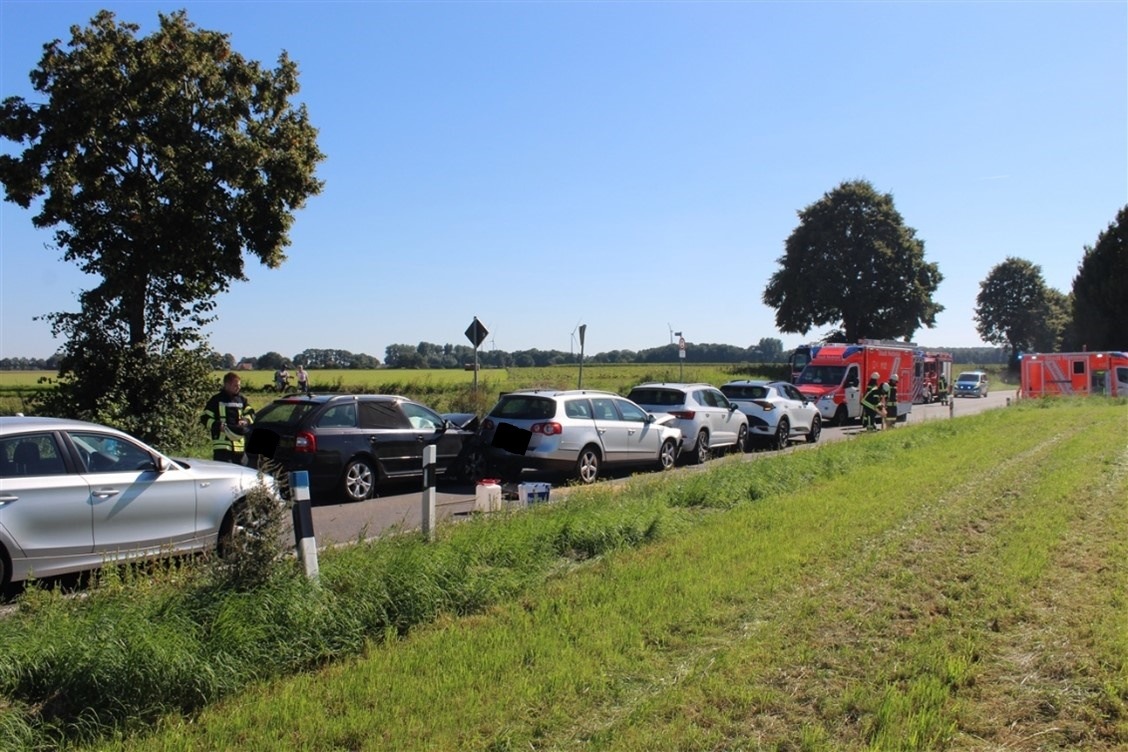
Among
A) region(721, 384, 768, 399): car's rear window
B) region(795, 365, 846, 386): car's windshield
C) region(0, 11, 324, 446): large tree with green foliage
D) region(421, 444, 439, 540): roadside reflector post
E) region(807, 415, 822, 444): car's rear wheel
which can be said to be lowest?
region(807, 415, 822, 444): car's rear wheel

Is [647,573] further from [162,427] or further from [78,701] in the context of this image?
[162,427]

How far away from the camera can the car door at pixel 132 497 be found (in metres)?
7.11

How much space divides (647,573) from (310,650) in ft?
9.13

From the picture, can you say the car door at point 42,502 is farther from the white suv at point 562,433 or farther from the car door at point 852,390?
the car door at point 852,390

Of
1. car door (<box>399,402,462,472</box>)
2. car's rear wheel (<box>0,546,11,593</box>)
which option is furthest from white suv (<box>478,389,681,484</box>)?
car's rear wheel (<box>0,546,11,593</box>)

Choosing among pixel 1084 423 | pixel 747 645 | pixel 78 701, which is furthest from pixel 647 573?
pixel 1084 423

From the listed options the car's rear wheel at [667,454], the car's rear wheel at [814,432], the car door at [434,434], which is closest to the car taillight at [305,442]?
the car door at [434,434]

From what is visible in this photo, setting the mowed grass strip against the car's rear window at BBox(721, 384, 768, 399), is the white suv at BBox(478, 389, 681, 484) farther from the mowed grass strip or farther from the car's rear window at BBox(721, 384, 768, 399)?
the car's rear window at BBox(721, 384, 768, 399)

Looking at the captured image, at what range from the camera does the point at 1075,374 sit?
40.2 metres

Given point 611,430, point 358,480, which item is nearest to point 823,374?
point 611,430

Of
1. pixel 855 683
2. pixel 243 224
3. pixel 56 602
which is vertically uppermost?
pixel 243 224

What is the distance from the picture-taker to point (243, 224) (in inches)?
733

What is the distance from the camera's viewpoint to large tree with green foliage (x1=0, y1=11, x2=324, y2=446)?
1656 centimetres

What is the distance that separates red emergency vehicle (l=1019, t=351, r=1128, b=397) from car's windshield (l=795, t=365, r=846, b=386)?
1492cm
